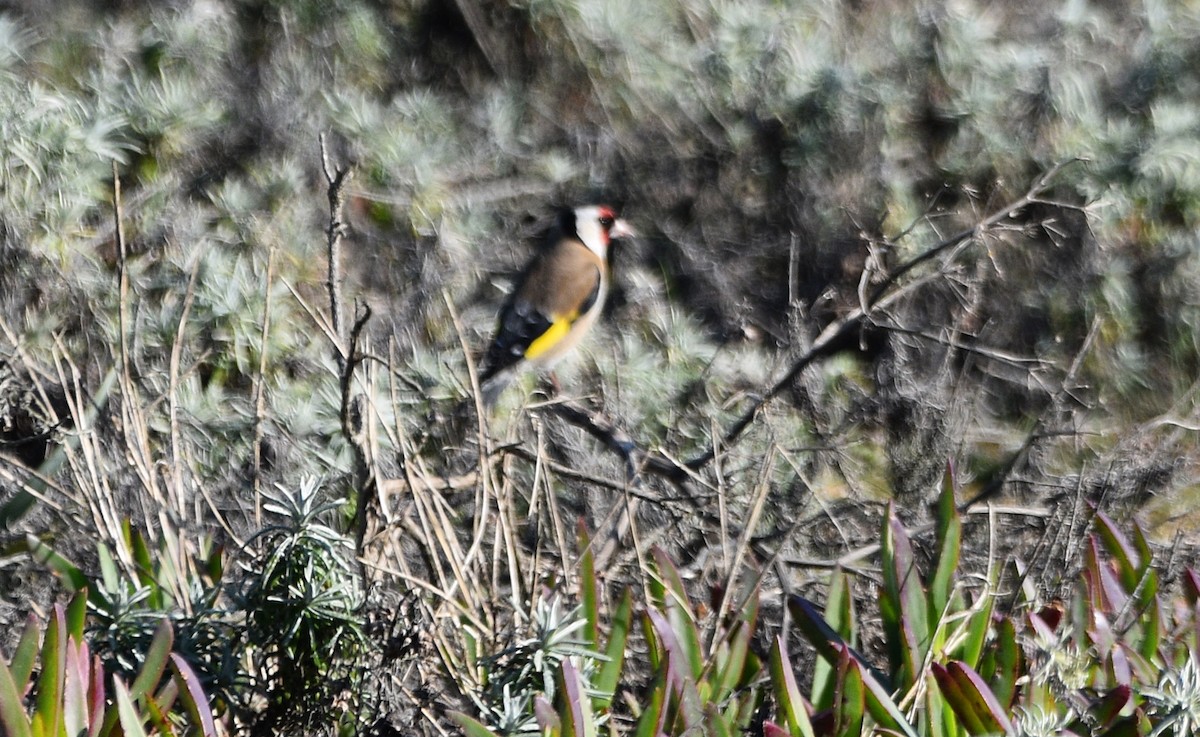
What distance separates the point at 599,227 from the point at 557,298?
427 millimetres

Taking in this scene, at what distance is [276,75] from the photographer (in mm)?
6133

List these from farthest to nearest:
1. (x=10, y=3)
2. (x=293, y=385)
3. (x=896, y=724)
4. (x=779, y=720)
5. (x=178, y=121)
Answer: (x=10, y=3), (x=178, y=121), (x=293, y=385), (x=779, y=720), (x=896, y=724)

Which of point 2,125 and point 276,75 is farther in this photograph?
point 276,75

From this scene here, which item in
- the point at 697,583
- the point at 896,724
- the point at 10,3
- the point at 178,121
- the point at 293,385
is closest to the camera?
the point at 896,724

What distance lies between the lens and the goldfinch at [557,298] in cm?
561

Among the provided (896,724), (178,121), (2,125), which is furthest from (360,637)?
(178,121)

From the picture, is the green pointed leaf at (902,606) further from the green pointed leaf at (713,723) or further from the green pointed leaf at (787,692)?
the green pointed leaf at (713,723)

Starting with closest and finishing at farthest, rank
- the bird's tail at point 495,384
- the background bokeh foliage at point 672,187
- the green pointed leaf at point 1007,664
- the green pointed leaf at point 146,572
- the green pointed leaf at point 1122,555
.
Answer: the green pointed leaf at point 1007,664, the green pointed leaf at point 146,572, the green pointed leaf at point 1122,555, the background bokeh foliage at point 672,187, the bird's tail at point 495,384

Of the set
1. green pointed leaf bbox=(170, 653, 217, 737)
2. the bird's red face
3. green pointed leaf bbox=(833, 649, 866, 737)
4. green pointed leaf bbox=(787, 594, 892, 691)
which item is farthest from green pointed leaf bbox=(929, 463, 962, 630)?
the bird's red face

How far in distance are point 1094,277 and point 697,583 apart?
3.64 metres

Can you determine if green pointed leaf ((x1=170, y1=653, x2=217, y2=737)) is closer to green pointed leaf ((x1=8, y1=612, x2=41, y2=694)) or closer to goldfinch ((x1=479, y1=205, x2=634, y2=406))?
green pointed leaf ((x1=8, y1=612, x2=41, y2=694))

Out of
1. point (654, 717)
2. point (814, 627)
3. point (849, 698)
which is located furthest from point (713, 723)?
point (814, 627)

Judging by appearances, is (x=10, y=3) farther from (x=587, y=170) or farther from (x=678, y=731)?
(x=678, y=731)

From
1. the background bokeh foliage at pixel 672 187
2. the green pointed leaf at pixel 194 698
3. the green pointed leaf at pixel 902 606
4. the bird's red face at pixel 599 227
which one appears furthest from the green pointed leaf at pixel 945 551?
the bird's red face at pixel 599 227
